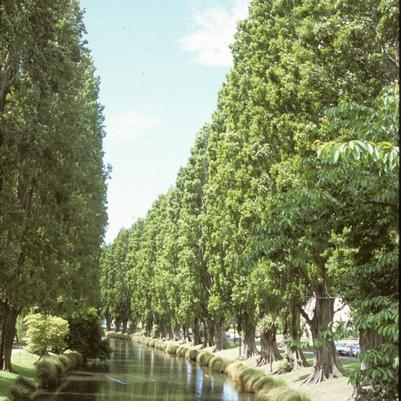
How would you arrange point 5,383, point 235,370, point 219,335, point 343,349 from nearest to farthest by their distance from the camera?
point 5,383, point 235,370, point 343,349, point 219,335

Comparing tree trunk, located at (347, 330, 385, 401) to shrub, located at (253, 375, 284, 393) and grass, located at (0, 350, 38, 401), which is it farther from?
grass, located at (0, 350, 38, 401)

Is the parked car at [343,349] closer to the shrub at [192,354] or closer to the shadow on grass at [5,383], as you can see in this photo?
the shrub at [192,354]

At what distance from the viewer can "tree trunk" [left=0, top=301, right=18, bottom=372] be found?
28031mm

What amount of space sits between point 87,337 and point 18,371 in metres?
16.7

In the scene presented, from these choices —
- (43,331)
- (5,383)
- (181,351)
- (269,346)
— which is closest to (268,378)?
(269,346)

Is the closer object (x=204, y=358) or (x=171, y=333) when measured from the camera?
(x=204, y=358)

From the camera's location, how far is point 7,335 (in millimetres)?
29016

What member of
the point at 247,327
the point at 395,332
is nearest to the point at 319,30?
the point at 395,332

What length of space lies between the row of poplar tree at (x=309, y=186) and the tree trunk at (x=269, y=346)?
0.35ft

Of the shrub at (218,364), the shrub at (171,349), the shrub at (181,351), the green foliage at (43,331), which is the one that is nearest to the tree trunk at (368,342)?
the green foliage at (43,331)

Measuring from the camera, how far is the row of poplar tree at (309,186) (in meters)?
9.55

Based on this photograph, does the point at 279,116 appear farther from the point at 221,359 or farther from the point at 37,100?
the point at 221,359

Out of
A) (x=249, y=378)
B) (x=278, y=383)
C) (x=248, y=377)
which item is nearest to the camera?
(x=278, y=383)

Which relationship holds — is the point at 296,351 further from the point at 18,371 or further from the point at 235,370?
the point at 18,371
